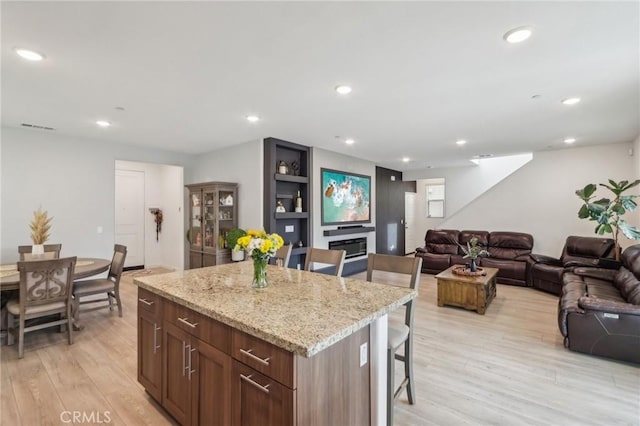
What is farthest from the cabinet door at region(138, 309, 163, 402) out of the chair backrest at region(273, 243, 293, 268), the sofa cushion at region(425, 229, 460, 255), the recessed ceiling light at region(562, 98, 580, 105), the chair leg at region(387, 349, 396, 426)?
the sofa cushion at region(425, 229, 460, 255)

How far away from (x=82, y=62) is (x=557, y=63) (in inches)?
152

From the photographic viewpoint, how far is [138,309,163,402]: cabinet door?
6.80 feet

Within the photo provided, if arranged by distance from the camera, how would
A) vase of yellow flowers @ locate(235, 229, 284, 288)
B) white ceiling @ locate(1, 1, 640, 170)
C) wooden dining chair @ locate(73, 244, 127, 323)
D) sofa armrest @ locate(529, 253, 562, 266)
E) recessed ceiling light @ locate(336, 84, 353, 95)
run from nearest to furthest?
white ceiling @ locate(1, 1, 640, 170), vase of yellow flowers @ locate(235, 229, 284, 288), recessed ceiling light @ locate(336, 84, 353, 95), wooden dining chair @ locate(73, 244, 127, 323), sofa armrest @ locate(529, 253, 562, 266)

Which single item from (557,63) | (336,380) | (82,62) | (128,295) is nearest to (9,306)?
(128,295)

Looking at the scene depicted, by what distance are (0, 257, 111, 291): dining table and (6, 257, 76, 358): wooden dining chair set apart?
0.14m

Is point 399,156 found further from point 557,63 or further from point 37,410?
point 37,410

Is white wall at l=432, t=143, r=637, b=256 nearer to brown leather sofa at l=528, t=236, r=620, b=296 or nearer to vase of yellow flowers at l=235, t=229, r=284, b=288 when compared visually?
brown leather sofa at l=528, t=236, r=620, b=296

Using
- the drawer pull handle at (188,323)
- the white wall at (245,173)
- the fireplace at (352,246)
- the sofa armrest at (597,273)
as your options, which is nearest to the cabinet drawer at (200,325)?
the drawer pull handle at (188,323)

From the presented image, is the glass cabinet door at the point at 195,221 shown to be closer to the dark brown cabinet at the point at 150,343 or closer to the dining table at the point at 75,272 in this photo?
the dining table at the point at 75,272

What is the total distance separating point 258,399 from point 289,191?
4.40 metres

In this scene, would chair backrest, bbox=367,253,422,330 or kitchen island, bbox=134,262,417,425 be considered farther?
chair backrest, bbox=367,253,422,330

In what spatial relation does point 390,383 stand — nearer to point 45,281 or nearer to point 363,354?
point 363,354

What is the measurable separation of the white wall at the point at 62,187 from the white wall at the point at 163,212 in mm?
1730

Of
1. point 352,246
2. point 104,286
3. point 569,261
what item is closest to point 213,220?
point 104,286
